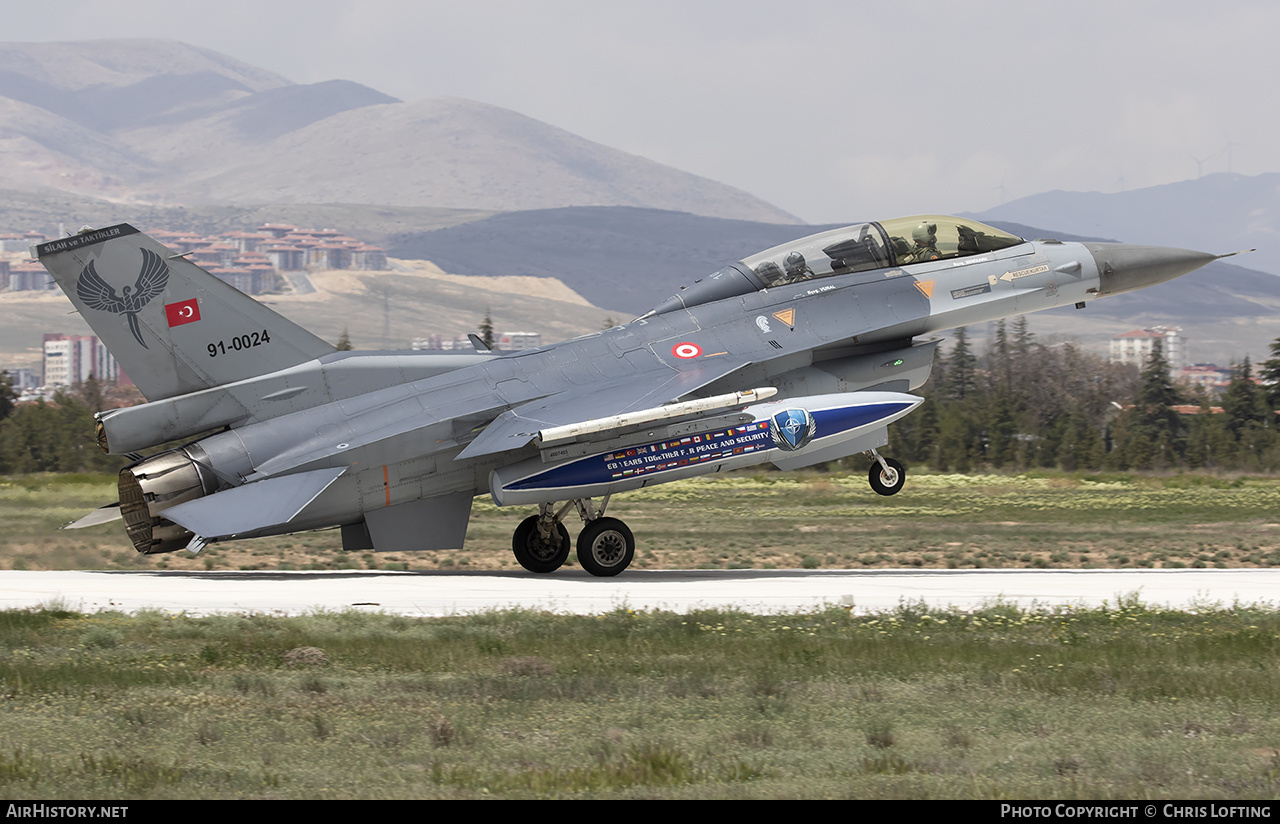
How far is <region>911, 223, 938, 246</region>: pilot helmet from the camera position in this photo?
18.4 m

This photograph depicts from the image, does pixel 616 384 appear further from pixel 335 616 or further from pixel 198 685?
pixel 198 685

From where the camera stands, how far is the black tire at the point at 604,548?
16.9 meters

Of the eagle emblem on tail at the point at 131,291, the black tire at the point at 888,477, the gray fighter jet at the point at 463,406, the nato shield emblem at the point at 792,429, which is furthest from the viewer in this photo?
the black tire at the point at 888,477

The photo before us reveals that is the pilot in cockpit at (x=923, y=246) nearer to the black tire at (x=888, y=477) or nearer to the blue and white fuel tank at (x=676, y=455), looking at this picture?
the black tire at (x=888, y=477)

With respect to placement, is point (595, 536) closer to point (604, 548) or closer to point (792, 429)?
point (604, 548)

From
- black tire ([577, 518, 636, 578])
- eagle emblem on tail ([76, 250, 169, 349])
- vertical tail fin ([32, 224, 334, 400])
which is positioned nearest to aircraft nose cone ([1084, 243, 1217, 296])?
black tire ([577, 518, 636, 578])

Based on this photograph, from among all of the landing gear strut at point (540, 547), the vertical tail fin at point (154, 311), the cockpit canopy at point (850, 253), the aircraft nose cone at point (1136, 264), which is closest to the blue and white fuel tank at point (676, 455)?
the landing gear strut at point (540, 547)

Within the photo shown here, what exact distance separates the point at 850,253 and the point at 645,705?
10260 millimetres

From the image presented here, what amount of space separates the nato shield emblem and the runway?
5.80 ft

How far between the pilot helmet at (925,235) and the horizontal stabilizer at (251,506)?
344 inches

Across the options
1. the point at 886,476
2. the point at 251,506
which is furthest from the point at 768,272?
the point at 251,506

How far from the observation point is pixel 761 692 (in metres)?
9.67

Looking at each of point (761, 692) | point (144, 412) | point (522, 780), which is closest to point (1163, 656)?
point (761, 692)
